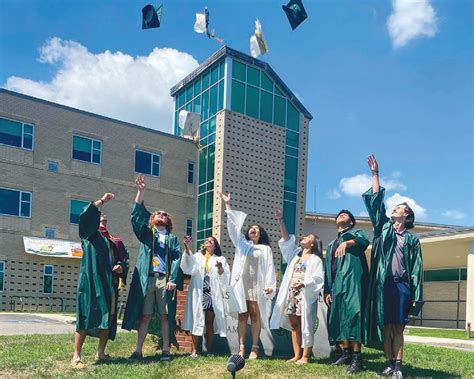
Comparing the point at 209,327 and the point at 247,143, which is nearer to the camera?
the point at 209,327

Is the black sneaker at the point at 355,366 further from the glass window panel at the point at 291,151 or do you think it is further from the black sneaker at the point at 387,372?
the glass window panel at the point at 291,151

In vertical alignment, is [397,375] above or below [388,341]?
below

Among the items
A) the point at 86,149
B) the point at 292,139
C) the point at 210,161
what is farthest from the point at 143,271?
the point at 292,139

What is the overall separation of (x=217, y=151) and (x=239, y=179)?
2.15 m

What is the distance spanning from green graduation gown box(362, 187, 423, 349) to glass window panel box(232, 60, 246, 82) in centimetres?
2908

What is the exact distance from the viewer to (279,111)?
121ft

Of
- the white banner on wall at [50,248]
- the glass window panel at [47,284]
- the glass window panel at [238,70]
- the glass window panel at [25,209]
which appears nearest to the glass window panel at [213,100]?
the glass window panel at [238,70]

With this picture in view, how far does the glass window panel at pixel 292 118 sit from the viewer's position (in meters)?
37.5

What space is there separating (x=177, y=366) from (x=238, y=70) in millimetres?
29859

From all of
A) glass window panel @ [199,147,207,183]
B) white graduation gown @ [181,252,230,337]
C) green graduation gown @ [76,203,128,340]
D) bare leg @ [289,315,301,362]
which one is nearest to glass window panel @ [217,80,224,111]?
glass window panel @ [199,147,207,183]

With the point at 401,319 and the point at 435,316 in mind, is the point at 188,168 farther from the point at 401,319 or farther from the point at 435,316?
the point at 401,319

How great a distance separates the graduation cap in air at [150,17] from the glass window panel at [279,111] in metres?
9.89

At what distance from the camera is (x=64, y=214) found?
29.6 meters

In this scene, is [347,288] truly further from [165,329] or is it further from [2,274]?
[2,274]
